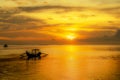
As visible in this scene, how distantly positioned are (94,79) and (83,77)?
13.2ft

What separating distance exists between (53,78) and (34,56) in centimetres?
4960

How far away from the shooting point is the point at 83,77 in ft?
146

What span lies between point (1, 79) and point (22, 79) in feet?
11.1

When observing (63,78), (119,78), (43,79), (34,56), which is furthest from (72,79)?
(34,56)

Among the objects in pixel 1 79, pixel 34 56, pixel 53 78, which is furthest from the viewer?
pixel 34 56

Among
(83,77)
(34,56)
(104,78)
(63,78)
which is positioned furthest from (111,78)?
(34,56)

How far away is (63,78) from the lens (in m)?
42.9

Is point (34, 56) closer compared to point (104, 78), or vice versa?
point (104, 78)

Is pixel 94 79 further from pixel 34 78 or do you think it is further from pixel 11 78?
pixel 11 78

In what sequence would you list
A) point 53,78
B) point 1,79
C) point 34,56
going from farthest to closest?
point 34,56
point 53,78
point 1,79

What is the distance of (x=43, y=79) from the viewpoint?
4144cm

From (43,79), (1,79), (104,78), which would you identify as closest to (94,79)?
(104,78)

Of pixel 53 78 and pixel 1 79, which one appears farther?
pixel 53 78

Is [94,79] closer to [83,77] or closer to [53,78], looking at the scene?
[83,77]
